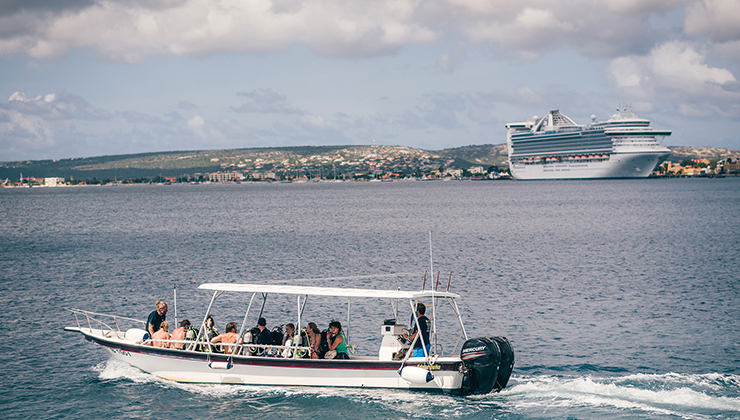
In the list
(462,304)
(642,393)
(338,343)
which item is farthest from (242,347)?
(462,304)

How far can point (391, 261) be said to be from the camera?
45375mm

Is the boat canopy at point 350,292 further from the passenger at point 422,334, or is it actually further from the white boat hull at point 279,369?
the white boat hull at point 279,369

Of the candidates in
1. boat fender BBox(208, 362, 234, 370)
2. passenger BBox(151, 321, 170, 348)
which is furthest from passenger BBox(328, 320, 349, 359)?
passenger BBox(151, 321, 170, 348)

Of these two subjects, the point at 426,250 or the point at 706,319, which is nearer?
the point at 706,319

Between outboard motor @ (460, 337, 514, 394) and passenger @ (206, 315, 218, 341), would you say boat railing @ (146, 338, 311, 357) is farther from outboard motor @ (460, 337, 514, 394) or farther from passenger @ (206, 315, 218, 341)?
outboard motor @ (460, 337, 514, 394)

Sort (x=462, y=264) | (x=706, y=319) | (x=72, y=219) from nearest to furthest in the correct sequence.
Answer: (x=706, y=319)
(x=462, y=264)
(x=72, y=219)

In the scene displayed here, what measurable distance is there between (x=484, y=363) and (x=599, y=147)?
575 ft

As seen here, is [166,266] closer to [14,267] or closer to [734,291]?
[14,267]

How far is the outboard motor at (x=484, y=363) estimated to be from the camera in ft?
53.0

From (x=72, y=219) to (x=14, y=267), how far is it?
181 feet

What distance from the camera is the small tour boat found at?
641 inches

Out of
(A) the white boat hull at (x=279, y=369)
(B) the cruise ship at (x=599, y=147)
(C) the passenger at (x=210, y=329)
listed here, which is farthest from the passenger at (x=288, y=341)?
(B) the cruise ship at (x=599, y=147)

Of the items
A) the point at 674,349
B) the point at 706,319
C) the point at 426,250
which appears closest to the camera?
the point at 674,349

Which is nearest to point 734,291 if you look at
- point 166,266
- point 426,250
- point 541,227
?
point 426,250
